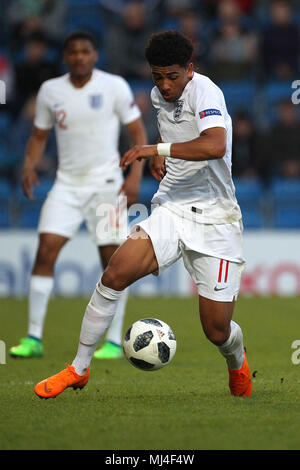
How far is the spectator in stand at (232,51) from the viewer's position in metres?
13.9

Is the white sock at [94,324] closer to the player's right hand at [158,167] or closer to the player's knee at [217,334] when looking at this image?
the player's knee at [217,334]

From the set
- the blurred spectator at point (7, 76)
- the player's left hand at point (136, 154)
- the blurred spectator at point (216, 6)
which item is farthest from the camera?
the blurred spectator at point (216, 6)

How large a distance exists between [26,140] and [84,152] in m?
5.30

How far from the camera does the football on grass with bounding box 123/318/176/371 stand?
530 centimetres

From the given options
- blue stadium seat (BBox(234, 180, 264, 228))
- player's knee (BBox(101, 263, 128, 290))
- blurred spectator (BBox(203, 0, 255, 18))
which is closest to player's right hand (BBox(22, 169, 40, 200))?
player's knee (BBox(101, 263, 128, 290))

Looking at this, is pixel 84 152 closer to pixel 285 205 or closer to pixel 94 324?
pixel 94 324

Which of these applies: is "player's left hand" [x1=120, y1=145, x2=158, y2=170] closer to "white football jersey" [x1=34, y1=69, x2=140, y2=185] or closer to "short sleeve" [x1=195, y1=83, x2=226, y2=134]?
"short sleeve" [x1=195, y1=83, x2=226, y2=134]

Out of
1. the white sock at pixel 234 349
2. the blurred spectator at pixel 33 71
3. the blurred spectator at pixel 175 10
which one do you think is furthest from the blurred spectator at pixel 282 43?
the white sock at pixel 234 349

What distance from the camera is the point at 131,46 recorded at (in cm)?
1425

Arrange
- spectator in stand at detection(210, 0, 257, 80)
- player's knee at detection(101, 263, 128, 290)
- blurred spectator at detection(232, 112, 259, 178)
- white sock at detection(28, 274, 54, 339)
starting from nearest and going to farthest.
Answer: player's knee at detection(101, 263, 128, 290) → white sock at detection(28, 274, 54, 339) → blurred spectator at detection(232, 112, 259, 178) → spectator in stand at detection(210, 0, 257, 80)

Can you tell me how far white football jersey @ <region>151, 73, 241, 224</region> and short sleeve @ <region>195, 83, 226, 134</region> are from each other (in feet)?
0.31

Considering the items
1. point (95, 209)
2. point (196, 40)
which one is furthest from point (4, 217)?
point (95, 209)

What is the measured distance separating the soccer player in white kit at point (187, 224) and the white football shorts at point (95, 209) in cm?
210
